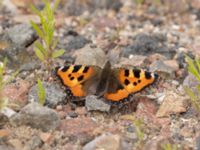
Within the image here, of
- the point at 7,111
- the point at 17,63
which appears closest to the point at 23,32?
the point at 17,63

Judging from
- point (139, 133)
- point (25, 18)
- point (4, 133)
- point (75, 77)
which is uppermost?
point (25, 18)

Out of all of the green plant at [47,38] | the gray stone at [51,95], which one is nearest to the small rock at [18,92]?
the gray stone at [51,95]

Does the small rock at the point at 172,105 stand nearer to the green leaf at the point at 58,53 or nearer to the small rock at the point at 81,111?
the small rock at the point at 81,111

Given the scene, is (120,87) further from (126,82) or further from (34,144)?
(34,144)

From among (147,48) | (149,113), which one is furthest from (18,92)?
(147,48)

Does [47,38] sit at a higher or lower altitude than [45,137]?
higher

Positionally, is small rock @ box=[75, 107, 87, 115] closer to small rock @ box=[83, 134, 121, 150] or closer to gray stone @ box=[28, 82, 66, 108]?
gray stone @ box=[28, 82, 66, 108]

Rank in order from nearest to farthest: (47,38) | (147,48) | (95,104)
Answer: (95,104) < (47,38) < (147,48)

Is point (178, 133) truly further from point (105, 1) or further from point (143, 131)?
point (105, 1)

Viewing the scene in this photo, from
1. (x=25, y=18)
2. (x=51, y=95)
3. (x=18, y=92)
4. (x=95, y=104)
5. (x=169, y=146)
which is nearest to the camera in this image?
(x=169, y=146)
